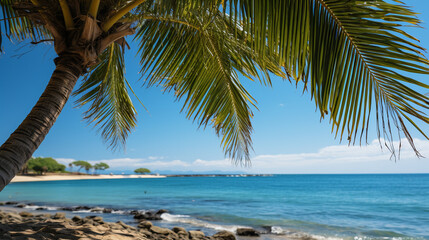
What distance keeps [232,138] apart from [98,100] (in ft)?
7.44

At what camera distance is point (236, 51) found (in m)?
3.69

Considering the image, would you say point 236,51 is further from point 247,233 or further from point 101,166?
point 101,166

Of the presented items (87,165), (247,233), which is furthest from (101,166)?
(247,233)

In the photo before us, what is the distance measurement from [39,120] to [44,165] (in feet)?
227

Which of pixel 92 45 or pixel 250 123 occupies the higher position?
pixel 92 45

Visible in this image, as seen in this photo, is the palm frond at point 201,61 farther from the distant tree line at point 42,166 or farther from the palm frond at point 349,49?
the distant tree line at point 42,166

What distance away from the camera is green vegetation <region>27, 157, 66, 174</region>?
58875mm

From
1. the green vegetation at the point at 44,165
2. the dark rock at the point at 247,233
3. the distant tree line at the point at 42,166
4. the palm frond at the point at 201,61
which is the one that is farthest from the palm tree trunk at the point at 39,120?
the green vegetation at the point at 44,165

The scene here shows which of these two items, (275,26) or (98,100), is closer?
(275,26)

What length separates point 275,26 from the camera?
210cm

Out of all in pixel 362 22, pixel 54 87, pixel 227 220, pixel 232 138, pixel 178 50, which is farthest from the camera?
pixel 227 220

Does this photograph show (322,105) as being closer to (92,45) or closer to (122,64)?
(92,45)

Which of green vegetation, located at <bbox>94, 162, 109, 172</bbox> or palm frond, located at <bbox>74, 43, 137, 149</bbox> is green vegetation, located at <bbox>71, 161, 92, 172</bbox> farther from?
palm frond, located at <bbox>74, 43, 137, 149</bbox>

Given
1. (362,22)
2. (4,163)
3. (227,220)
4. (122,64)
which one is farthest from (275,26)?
(227,220)
